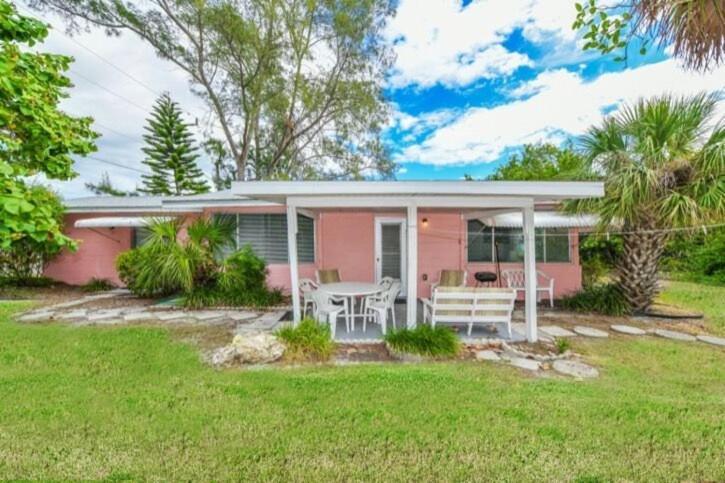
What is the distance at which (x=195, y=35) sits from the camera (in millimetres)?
14703

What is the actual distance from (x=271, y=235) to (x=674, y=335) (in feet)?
29.8

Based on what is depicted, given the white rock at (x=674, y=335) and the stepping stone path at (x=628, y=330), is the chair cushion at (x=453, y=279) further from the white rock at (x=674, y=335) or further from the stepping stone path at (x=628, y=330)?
the white rock at (x=674, y=335)

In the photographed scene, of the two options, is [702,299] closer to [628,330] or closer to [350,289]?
[628,330]

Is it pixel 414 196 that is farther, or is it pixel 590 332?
pixel 590 332

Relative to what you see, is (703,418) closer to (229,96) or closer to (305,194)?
(305,194)

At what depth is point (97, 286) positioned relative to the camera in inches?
407

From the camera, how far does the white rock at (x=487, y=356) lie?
194 inches

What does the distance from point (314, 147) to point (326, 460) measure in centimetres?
1706

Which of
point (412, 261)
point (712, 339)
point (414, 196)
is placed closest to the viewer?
point (414, 196)

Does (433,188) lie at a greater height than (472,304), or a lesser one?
greater

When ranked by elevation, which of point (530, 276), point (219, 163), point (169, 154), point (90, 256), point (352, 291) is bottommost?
point (352, 291)

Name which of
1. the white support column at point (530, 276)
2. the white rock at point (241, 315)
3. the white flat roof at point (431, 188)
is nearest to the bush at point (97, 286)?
the white rock at point (241, 315)

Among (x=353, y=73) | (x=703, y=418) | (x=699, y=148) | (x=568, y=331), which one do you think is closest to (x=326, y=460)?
(x=703, y=418)

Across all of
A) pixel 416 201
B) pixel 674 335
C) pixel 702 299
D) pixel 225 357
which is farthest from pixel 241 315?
pixel 702 299
